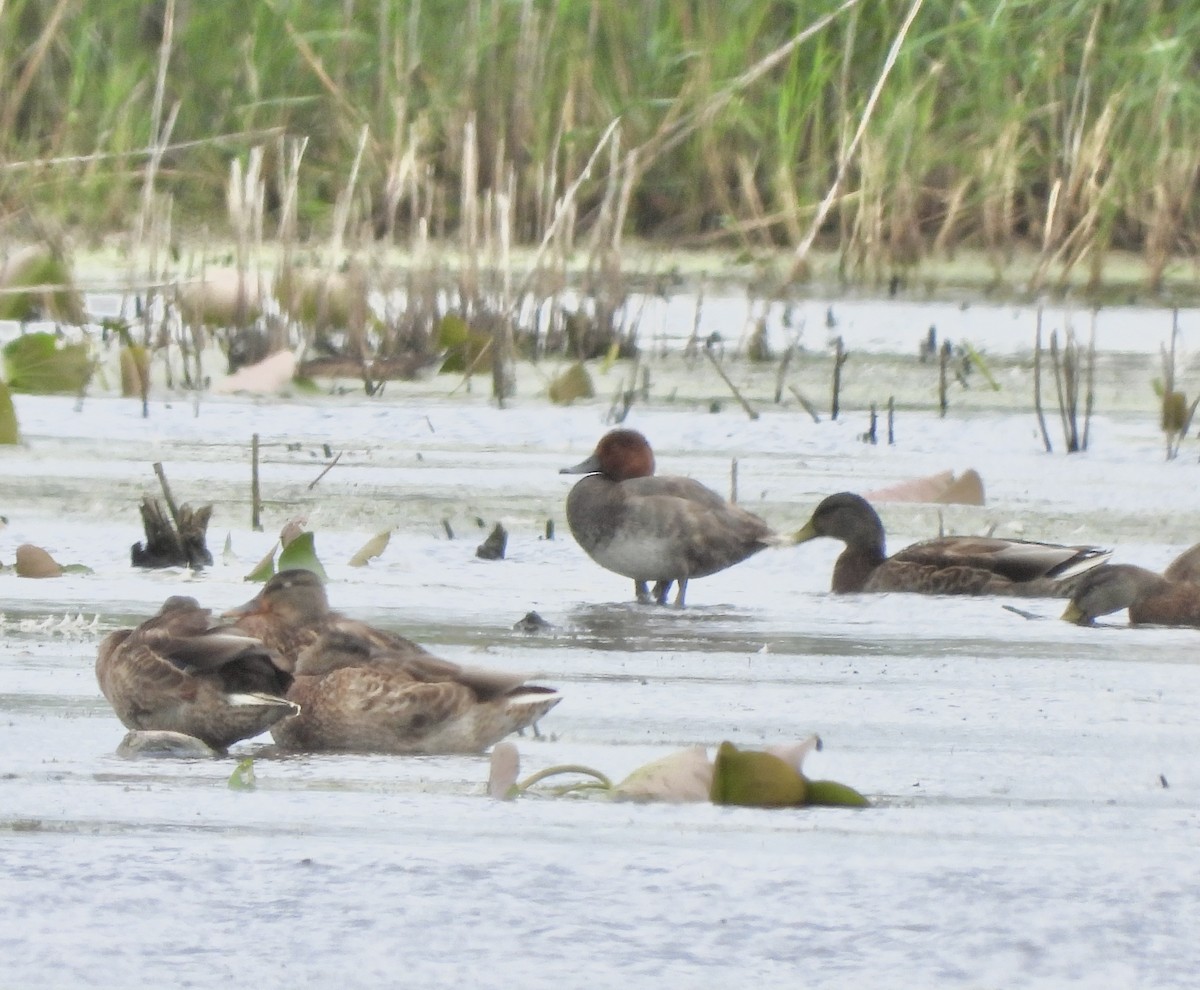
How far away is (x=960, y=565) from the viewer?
16.3 feet

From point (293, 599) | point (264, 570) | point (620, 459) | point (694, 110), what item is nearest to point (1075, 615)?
point (620, 459)

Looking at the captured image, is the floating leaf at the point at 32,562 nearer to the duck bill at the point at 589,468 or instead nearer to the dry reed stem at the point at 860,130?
the duck bill at the point at 589,468

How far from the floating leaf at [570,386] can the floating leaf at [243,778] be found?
4.60 m

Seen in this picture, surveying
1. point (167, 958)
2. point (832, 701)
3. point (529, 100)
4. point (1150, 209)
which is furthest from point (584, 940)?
point (1150, 209)

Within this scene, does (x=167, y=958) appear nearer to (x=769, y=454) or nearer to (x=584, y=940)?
(x=584, y=940)

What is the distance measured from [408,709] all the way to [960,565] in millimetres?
1978

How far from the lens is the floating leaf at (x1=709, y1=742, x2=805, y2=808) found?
279 centimetres

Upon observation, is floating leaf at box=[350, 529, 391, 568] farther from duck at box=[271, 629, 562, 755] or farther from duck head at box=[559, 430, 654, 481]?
duck at box=[271, 629, 562, 755]

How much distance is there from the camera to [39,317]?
9258 mm

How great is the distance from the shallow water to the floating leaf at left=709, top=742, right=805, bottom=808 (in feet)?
0.07

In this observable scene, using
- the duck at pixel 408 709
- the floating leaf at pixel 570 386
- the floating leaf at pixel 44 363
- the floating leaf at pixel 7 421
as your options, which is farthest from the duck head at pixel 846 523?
the floating leaf at pixel 44 363

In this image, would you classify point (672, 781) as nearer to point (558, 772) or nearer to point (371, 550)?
point (558, 772)

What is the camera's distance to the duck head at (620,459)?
527 cm

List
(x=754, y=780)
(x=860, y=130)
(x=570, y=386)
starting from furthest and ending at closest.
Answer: (x=570, y=386) → (x=860, y=130) → (x=754, y=780)
